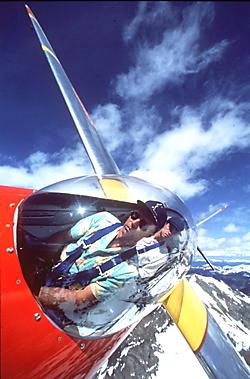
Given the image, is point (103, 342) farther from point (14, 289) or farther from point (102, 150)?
point (102, 150)

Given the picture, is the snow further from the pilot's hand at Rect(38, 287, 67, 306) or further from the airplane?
the pilot's hand at Rect(38, 287, 67, 306)

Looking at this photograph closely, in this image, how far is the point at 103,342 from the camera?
239cm

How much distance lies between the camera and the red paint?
5.75 feet

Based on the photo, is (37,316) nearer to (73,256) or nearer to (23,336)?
(23,336)

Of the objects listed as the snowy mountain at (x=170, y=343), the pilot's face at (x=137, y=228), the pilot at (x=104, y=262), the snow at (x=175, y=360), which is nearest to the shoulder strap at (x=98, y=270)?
the pilot at (x=104, y=262)

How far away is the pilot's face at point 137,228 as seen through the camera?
194cm

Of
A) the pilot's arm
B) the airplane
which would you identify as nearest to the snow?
the airplane

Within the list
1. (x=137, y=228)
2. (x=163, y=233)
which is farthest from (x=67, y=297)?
(x=163, y=233)

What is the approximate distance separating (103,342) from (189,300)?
2.04 m

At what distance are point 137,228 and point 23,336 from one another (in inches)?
45.8

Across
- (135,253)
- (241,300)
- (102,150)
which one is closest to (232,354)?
(135,253)

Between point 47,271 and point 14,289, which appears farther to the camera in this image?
point 47,271

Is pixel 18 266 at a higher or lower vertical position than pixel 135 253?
higher

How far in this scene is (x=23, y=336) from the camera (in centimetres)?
178
